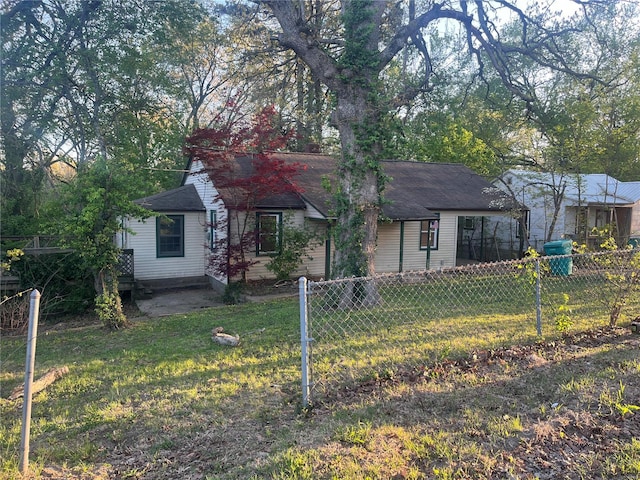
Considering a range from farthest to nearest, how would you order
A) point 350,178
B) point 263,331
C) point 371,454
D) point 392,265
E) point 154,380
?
point 392,265 → point 350,178 → point 263,331 → point 154,380 → point 371,454

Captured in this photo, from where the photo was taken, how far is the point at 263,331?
7453 millimetres

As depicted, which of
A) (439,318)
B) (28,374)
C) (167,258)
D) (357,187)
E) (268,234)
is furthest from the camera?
(167,258)

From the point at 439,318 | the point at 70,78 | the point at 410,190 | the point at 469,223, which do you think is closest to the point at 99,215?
the point at 439,318

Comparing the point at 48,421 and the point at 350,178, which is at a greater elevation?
the point at 350,178

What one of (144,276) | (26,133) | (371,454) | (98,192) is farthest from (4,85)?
(371,454)

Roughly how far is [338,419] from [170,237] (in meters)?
11.7

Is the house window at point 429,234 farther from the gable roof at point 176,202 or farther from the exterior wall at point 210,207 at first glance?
the gable roof at point 176,202

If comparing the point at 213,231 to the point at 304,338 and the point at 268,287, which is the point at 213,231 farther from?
the point at 304,338

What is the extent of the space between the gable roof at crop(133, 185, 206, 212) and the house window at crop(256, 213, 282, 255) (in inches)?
101

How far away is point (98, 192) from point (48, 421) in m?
4.63

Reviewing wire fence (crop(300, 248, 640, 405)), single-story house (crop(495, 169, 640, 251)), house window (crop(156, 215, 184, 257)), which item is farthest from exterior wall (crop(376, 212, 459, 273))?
house window (crop(156, 215, 184, 257))

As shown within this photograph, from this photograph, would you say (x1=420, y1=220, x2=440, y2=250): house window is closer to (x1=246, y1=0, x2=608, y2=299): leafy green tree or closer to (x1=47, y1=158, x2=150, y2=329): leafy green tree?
(x1=246, y1=0, x2=608, y2=299): leafy green tree

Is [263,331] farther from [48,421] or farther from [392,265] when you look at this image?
[392,265]

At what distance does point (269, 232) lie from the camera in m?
13.3
